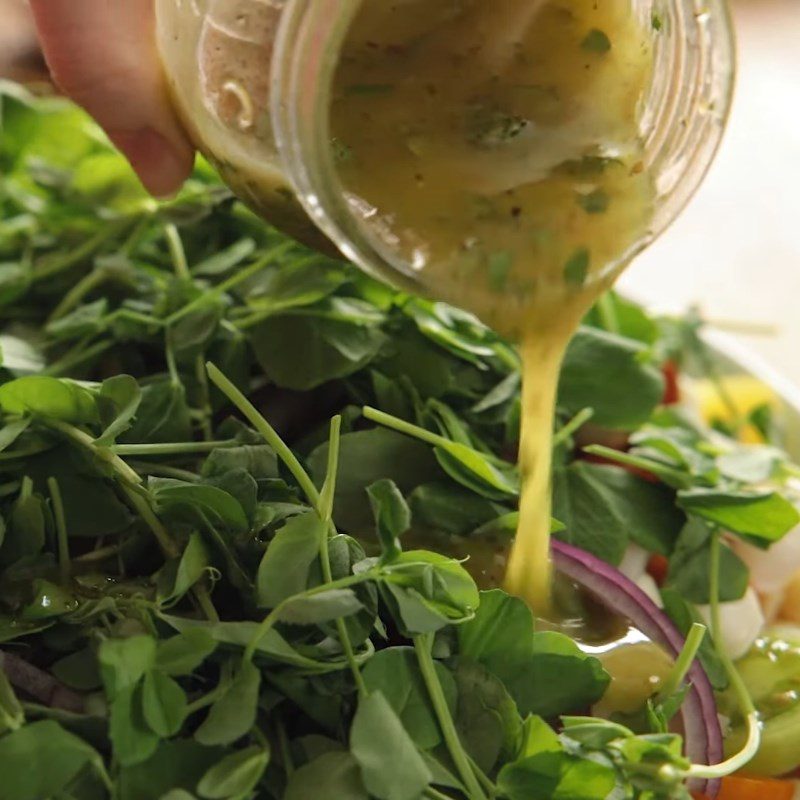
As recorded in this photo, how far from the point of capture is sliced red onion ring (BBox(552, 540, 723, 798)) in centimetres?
82

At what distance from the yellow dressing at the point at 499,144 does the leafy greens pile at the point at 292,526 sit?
0.14m

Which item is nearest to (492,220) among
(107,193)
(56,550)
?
(56,550)

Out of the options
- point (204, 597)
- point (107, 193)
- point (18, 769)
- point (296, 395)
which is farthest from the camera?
point (107, 193)

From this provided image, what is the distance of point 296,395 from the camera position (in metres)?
0.96

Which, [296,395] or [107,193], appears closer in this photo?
[296,395]

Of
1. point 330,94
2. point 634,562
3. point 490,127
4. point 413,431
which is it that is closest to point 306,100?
point 330,94

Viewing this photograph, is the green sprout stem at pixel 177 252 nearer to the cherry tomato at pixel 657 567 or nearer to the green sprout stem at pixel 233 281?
the green sprout stem at pixel 233 281

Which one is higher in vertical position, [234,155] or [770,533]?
[234,155]

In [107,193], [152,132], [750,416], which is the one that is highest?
[152,132]

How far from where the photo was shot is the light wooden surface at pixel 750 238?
1.58 metres

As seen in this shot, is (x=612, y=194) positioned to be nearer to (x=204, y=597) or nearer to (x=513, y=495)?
(x=513, y=495)

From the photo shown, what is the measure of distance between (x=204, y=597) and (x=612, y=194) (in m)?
0.38

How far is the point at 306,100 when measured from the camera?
67 centimetres

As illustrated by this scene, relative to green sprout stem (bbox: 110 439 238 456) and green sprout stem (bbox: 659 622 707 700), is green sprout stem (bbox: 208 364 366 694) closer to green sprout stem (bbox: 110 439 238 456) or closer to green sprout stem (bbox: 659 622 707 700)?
green sprout stem (bbox: 110 439 238 456)
